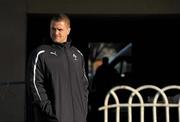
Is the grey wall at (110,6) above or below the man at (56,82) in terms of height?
above

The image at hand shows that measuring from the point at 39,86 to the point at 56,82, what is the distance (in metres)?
0.15

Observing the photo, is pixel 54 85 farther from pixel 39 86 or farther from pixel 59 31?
pixel 59 31

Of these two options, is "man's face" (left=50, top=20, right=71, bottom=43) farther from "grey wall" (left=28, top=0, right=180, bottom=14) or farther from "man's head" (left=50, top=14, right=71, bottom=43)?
"grey wall" (left=28, top=0, right=180, bottom=14)

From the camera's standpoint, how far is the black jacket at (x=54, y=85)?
452cm

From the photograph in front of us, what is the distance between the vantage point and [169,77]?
1459 centimetres

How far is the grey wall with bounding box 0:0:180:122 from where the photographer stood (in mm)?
9633
